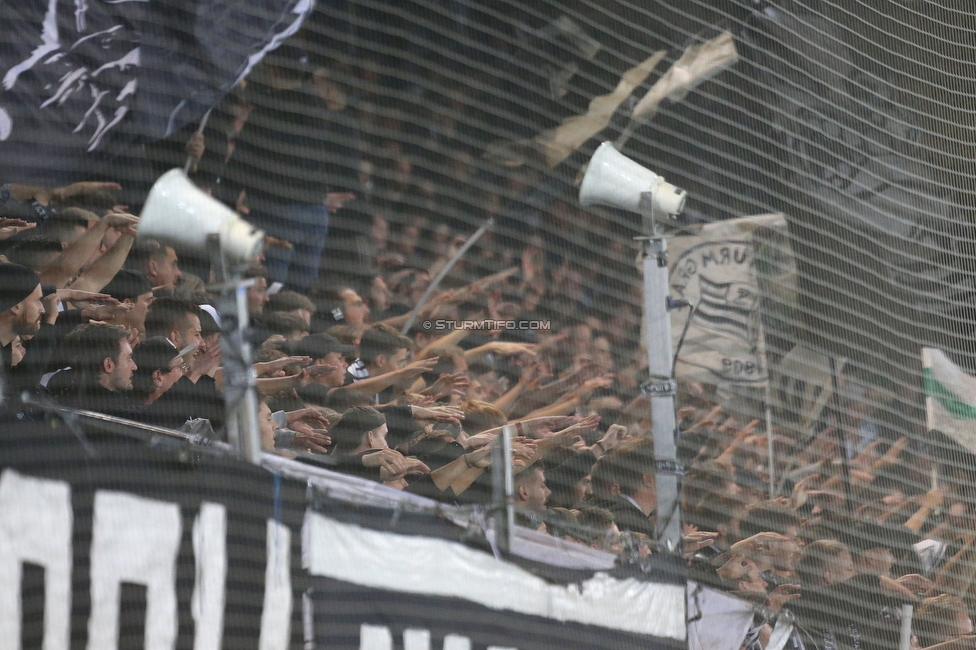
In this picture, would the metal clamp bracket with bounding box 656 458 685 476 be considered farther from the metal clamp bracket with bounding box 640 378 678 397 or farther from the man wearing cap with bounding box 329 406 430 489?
the man wearing cap with bounding box 329 406 430 489

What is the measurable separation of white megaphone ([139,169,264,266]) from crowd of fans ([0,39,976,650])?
136mm

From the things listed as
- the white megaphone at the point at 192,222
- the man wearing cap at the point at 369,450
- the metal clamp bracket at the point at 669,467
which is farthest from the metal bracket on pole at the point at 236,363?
the metal clamp bracket at the point at 669,467

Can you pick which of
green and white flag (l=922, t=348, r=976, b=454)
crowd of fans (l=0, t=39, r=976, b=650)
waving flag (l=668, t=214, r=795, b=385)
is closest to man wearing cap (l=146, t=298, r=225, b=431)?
crowd of fans (l=0, t=39, r=976, b=650)

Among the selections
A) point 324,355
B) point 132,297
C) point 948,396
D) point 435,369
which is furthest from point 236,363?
point 948,396

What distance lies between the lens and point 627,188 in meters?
2.98

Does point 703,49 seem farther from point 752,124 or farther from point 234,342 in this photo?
point 234,342

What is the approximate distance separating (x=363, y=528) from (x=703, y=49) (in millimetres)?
2170

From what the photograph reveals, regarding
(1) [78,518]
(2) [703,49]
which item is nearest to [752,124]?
(2) [703,49]

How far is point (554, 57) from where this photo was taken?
3.70 meters

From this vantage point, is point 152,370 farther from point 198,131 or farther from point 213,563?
point 198,131

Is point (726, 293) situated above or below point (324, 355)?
above

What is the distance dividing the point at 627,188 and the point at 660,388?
0.49 meters

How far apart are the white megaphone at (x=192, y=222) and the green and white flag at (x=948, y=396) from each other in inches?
101

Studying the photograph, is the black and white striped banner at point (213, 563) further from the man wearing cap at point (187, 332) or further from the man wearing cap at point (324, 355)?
the man wearing cap at point (324, 355)
